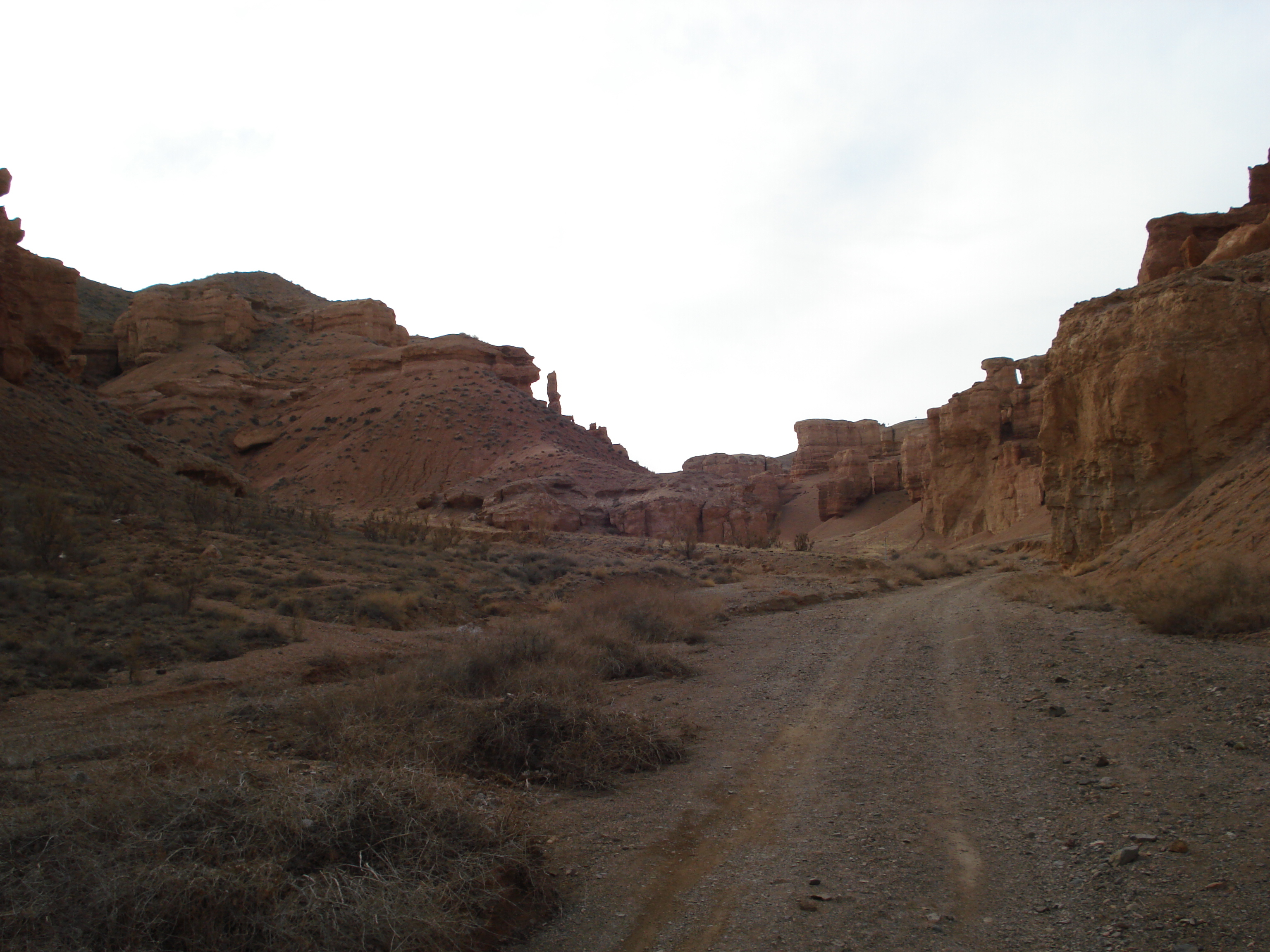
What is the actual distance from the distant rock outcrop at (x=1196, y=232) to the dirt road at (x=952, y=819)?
58.1 ft

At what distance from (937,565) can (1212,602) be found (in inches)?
853

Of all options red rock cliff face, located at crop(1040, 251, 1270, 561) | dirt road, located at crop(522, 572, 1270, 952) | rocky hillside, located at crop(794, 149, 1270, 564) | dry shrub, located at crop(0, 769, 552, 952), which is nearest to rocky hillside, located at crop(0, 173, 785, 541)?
rocky hillside, located at crop(794, 149, 1270, 564)

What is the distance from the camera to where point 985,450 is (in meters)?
47.5

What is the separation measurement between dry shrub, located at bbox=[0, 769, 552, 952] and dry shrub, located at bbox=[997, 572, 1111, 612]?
12731mm

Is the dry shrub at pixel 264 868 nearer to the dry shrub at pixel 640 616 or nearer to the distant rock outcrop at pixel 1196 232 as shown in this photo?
the dry shrub at pixel 640 616

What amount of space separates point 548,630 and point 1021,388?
4404 centimetres

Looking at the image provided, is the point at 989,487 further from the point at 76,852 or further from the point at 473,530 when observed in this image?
the point at 76,852

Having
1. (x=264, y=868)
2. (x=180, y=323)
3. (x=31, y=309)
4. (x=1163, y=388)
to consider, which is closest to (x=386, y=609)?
(x=264, y=868)

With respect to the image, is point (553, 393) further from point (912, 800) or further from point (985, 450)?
point (912, 800)

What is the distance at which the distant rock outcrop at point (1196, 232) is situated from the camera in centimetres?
2186

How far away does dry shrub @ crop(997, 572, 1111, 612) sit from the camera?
1379cm

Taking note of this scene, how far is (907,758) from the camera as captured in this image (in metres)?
6.61

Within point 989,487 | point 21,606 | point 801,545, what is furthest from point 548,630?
point 989,487

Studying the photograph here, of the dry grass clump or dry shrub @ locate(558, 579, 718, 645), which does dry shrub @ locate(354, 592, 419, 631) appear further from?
the dry grass clump
